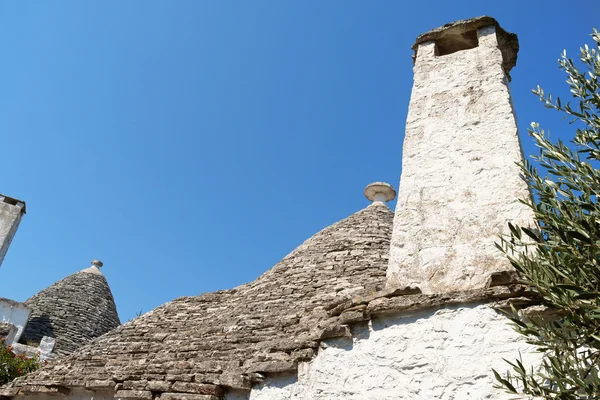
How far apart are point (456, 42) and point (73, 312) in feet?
39.0

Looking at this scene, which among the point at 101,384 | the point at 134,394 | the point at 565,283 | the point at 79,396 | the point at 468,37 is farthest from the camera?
the point at 79,396

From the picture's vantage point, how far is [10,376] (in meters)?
8.86

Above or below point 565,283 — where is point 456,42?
above

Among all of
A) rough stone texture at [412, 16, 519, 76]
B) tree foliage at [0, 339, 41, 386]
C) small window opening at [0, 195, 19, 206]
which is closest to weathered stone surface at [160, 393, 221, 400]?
rough stone texture at [412, 16, 519, 76]

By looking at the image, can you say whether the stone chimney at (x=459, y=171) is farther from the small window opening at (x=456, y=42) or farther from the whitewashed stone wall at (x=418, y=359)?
the whitewashed stone wall at (x=418, y=359)

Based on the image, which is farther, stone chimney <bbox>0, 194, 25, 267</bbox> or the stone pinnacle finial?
stone chimney <bbox>0, 194, 25, 267</bbox>

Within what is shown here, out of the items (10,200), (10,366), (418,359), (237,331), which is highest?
(10,200)

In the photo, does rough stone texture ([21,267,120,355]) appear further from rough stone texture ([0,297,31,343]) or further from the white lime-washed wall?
the white lime-washed wall

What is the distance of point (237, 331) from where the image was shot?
→ 19.1 ft

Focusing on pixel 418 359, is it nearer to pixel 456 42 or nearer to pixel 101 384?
pixel 456 42

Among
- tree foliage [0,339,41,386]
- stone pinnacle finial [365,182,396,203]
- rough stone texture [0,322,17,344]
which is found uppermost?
stone pinnacle finial [365,182,396,203]

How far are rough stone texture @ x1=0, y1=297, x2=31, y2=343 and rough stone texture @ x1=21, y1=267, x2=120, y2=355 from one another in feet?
0.76

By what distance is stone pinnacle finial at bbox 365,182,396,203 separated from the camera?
862 cm

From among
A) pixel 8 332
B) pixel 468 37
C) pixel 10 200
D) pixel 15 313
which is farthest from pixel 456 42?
pixel 15 313
